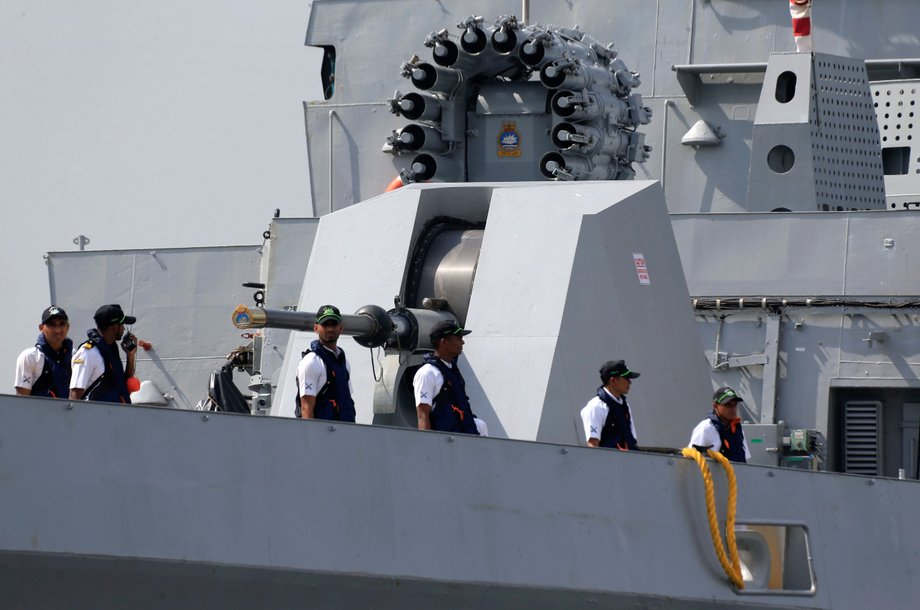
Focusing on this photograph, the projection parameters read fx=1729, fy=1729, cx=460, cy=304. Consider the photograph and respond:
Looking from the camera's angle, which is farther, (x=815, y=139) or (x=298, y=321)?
(x=815, y=139)

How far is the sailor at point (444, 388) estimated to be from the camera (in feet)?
23.8

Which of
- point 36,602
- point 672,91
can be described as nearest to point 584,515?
point 36,602

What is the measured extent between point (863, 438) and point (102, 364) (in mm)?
5178

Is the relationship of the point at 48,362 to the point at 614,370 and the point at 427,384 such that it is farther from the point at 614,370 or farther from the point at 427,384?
the point at 614,370

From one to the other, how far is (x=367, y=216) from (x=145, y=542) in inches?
126

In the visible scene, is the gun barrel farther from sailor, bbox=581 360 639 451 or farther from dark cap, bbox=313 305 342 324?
sailor, bbox=581 360 639 451

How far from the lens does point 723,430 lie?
770cm

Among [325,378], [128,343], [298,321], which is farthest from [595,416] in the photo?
[128,343]

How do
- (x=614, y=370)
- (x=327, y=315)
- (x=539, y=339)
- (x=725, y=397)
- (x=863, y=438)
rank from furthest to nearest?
(x=863, y=438)
(x=539, y=339)
(x=725, y=397)
(x=614, y=370)
(x=327, y=315)

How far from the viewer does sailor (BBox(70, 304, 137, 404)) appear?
7125 mm

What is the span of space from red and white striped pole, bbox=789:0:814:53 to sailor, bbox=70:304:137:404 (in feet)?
22.7

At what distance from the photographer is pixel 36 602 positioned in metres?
5.68

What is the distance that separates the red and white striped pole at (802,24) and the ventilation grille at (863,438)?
3.19 meters

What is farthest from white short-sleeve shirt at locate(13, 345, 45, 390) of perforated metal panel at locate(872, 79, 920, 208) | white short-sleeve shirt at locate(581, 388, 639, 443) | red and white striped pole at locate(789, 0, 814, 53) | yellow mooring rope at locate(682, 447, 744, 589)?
perforated metal panel at locate(872, 79, 920, 208)
